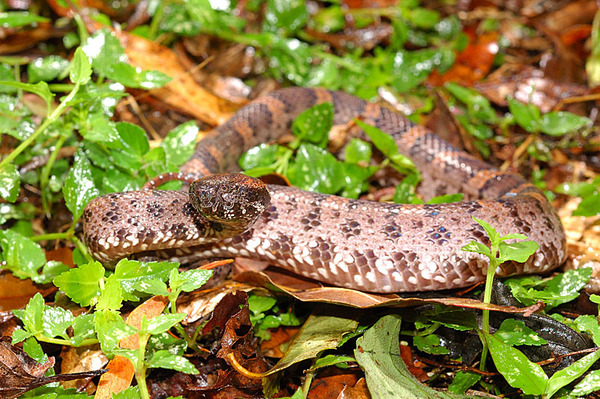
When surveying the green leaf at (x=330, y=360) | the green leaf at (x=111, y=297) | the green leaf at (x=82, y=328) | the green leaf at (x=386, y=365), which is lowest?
the green leaf at (x=330, y=360)

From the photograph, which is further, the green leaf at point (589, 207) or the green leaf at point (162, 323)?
the green leaf at point (589, 207)

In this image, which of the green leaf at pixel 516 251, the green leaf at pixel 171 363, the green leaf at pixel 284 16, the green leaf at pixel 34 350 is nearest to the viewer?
the green leaf at pixel 171 363

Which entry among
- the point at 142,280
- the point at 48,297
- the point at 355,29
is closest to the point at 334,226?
the point at 142,280

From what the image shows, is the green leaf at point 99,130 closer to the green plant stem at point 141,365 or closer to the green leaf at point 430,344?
the green plant stem at point 141,365

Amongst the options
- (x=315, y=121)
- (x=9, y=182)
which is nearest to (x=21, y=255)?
(x=9, y=182)

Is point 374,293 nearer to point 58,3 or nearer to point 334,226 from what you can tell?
point 334,226

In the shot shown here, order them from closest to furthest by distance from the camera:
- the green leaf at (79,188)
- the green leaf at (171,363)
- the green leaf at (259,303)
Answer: the green leaf at (171,363), the green leaf at (259,303), the green leaf at (79,188)

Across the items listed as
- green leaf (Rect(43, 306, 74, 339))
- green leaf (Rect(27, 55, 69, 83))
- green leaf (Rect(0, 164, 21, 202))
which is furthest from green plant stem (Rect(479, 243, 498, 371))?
green leaf (Rect(27, 55, 69, 83))

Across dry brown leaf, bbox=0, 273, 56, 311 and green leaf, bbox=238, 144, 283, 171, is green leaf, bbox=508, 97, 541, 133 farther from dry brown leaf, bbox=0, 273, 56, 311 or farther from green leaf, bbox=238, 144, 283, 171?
dry brown leaf, bbox=0, 273, 56, 311

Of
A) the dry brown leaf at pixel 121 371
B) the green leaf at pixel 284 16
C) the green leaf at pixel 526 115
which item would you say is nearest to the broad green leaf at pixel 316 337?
the dry brown leaf at pixel 121 371
